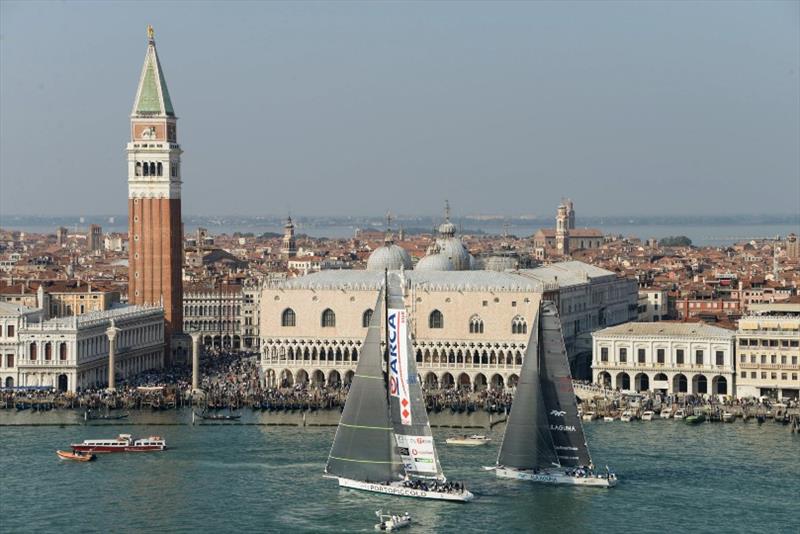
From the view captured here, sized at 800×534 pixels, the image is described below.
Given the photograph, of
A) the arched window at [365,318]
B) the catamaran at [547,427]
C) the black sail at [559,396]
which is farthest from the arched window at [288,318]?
the catamaran at [547,427]

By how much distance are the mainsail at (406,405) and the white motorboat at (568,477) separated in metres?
2.20

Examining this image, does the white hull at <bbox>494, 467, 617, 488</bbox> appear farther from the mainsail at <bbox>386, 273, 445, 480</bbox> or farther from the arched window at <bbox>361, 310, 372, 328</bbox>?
the arched window at <bbox>361, 310, 372, 328</bbox>

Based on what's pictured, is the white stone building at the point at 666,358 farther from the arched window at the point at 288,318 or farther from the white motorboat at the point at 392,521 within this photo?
the white motorboat at the point at 392,521

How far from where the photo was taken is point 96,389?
5528 centimetres

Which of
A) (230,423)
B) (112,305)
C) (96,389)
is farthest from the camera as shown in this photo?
(112,305)

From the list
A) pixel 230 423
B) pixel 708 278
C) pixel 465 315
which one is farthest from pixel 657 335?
pixel 708 278

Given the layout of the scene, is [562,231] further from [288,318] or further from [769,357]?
[769,357]

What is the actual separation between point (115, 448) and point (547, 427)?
10.8 meters

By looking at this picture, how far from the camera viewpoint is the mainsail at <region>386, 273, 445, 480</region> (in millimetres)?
38156

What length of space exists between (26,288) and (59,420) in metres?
17.2

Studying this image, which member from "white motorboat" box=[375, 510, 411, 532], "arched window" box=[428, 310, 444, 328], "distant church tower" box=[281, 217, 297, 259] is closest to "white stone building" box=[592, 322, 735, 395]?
"arched window" box=[428, 310, 444, 328]

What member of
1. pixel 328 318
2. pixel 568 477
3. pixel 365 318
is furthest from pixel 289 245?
pixel 568 477

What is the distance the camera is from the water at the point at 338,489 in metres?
36.2

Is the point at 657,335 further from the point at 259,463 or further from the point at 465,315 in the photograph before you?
the point at 259,463
